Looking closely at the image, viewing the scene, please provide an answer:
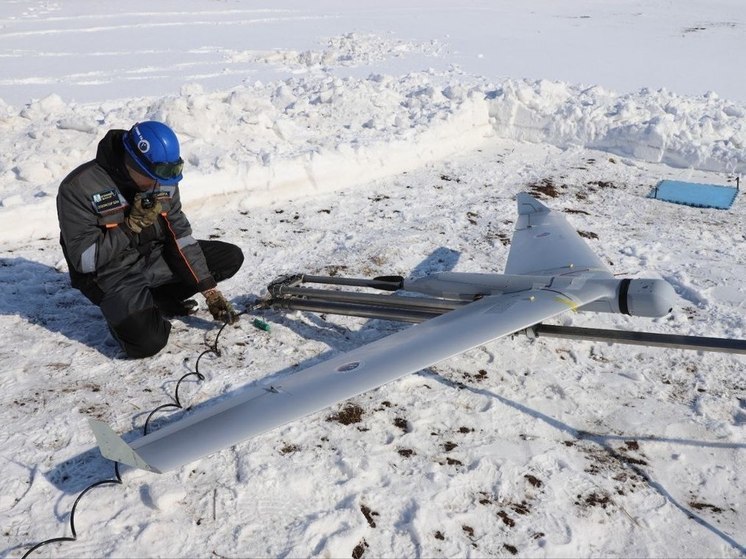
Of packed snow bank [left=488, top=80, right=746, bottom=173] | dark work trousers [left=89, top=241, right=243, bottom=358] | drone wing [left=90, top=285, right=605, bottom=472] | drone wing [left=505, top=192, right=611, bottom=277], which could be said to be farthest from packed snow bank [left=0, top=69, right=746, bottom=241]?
drone wing [left=90, top=285, right=605, bottom=472]

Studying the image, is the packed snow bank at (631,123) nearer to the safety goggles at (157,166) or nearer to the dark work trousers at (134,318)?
the safety goggles at (157,166)

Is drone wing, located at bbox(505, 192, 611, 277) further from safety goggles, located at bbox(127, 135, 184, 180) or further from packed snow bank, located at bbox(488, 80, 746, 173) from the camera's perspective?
packed snow bank, located at bbox(488, 80, 746, 173)

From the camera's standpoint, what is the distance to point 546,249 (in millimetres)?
4742

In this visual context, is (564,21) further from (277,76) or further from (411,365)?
(411,365)

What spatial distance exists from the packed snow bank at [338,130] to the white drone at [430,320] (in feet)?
8.35

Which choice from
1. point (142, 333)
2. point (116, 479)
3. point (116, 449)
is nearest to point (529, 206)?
point (142, 333)

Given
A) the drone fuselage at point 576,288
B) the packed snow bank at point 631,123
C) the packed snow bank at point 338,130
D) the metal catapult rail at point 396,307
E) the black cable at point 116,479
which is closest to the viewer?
A: the black cable at point 116,479

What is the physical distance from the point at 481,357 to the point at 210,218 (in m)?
3.50

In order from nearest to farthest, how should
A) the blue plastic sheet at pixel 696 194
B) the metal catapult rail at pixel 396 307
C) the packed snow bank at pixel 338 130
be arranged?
the metal catapult rail at pixel 396 307 → the packed snow bank at pixel 338 130 → the blue plastic sheet at pixel 696 194

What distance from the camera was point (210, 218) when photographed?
21.0 ft

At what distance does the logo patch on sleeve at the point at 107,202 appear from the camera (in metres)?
3.90

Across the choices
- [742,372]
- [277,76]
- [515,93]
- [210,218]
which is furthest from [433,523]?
[277,76]

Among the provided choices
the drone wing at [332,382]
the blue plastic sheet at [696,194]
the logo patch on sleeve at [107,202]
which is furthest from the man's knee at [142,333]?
the blue plastic sheet at [696,194]

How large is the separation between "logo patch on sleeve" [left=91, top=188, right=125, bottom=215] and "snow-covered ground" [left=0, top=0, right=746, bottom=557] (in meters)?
0.99
